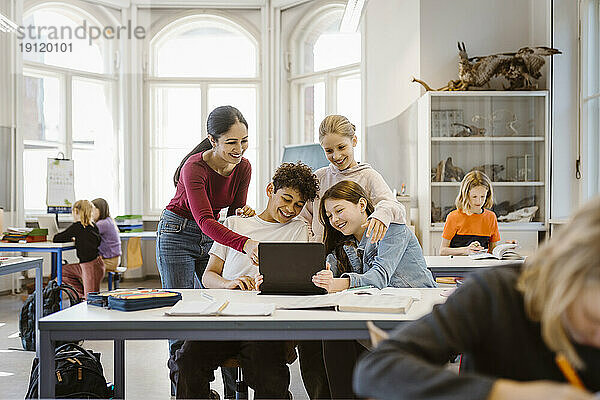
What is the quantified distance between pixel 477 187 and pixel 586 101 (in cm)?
174

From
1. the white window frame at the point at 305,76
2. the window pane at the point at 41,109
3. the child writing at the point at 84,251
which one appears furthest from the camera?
the white window frame at the point at 305,76

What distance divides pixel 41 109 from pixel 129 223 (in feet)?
5.97

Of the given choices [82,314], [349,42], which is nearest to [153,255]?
[349,42]

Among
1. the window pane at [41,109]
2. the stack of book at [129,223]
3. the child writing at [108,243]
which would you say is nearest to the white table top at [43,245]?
the child writing at [108,243]

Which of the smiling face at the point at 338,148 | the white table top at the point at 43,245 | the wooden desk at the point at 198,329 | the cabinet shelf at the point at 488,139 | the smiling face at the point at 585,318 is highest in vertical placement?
the cabinet shelf at the point at 488,139

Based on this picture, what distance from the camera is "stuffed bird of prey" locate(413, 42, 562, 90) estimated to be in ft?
19.0

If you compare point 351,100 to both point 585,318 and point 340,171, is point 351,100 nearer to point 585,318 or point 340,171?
point 340,171

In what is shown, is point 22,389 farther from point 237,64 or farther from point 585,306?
point 237,64

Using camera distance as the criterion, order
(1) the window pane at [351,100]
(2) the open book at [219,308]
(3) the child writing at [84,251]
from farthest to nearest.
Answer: (1) the window pane at [351,100], (3) the child writing at [84,251], (2) the open book at [219,308]

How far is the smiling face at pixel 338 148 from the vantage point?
10.3ft

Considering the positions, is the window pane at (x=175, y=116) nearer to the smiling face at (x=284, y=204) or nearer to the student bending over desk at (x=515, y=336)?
the smiling face at (x=284, y=204)

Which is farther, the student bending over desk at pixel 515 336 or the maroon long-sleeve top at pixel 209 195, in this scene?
the maroon long-sleeve top at pixel 209 195

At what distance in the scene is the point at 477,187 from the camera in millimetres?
4734

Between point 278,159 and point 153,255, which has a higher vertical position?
point 278,159
